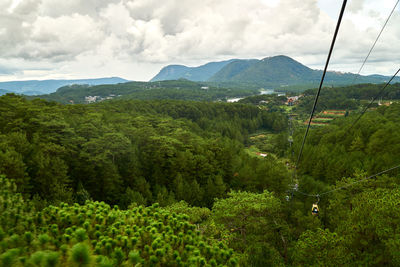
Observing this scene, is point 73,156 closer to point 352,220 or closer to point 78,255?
point 78,255

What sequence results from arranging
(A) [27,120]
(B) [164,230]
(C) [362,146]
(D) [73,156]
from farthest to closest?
1. (C) [362,146]
2. (A) [27,120]
3. (D) [73,156]
4. (B) [164,230]

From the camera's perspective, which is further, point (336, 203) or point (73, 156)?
point (73, 156)

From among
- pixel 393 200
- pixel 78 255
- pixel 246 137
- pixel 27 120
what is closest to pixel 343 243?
pixel 393 200

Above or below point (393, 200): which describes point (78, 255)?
above

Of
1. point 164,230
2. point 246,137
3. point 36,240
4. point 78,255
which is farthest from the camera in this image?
point 246,137

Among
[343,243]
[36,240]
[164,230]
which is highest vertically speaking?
[36,240]

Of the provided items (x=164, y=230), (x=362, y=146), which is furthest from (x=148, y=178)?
(x=362, y=146)
